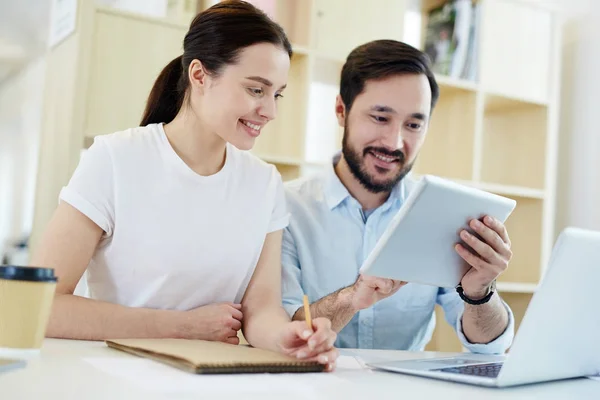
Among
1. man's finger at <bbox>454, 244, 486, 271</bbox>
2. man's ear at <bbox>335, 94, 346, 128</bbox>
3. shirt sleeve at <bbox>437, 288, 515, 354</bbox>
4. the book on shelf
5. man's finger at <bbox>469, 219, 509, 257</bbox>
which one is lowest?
shirt sleeve at <bbox>437, 288, 515, 354</bbox>

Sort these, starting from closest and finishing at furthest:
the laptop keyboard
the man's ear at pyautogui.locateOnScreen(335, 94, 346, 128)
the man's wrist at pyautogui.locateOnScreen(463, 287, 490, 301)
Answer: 1. the laptop keyboard
2. the man's wrist at pyautogui.locateOnScreen(463, 287, 490, 301)
3. the man's ear at pyautogui.locateOnScreen(335, 94, 346, 128)

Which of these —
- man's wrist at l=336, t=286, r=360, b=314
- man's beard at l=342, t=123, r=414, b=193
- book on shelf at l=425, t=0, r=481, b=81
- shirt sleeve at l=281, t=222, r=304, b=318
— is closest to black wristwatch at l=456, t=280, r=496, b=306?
man's wrist at l=336, t=286, r=360, b=314

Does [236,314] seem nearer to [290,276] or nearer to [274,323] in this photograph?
[274,323]

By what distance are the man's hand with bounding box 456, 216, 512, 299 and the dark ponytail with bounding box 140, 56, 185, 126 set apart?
0.70m

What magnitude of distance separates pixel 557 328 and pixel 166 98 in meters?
0.96

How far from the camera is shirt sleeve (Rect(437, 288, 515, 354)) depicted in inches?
59.8

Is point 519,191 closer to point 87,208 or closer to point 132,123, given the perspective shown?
point 132,123

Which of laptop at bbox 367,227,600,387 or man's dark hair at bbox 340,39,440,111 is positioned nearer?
laptop at bbox 367,227,600,387

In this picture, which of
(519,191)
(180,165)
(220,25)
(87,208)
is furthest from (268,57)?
(519,191)

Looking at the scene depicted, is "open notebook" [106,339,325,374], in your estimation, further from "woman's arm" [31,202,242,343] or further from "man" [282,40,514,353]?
"man" [282,40,514,353]

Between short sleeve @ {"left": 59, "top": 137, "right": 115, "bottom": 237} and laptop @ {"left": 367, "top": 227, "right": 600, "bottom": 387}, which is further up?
short sleeve @ {"left": 59, "top": 137, "right": 115, "bottom": 237}

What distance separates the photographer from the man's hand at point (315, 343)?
0.99 metres

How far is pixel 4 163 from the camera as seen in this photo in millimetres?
7527

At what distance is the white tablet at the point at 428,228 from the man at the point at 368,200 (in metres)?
0.49
